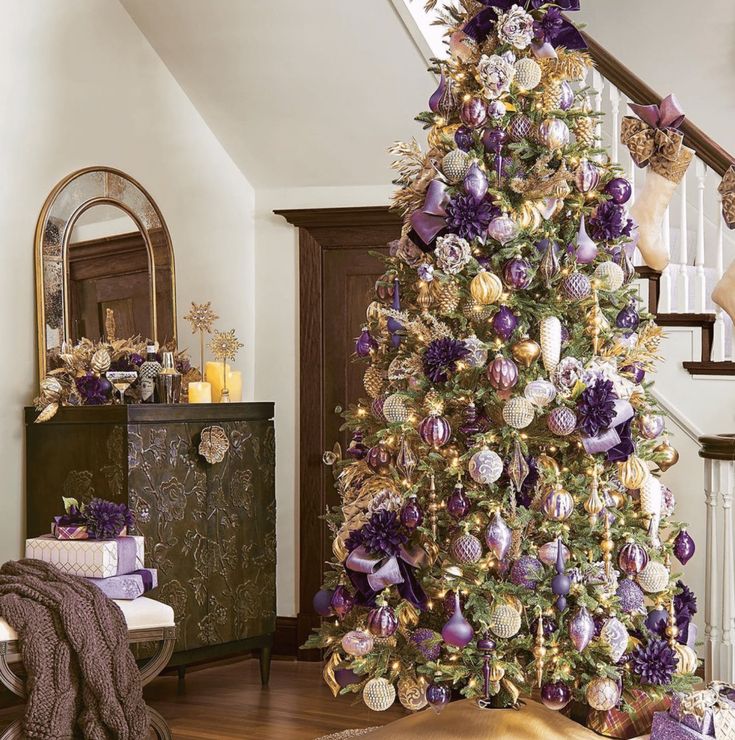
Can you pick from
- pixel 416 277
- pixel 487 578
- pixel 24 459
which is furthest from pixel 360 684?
pixel 24 459

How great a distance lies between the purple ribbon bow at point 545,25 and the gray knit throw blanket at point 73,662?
1.84 meters

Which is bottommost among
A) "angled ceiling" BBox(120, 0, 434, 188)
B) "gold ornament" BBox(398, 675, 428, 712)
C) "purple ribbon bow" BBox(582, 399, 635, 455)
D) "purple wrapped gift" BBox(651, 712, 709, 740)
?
"purple wrapped gift" BBox(651, 712, 709, 740)

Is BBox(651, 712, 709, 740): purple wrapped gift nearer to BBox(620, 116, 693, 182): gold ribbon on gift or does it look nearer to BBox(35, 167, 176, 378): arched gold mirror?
BBox(620, 116, 693, 182): gold ribbon on gift

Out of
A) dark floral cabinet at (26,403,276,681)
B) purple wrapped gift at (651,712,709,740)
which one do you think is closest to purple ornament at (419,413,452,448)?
purple wrapped gift at (651,712,709,740)

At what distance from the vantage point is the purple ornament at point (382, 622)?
2375 mm

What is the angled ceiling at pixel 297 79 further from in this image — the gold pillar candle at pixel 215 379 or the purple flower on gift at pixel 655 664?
the purple flower on gift at pixel 655 664

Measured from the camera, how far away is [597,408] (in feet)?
7.70

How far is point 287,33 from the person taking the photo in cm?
392

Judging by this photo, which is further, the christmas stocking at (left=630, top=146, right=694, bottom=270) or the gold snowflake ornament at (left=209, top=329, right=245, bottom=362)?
the gold snowflake ornament at (left=209, top=329, right=245, bottom=362)

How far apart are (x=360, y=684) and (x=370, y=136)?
2584 mm

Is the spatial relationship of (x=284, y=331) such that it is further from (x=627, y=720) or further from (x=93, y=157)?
(x=627, y=720)

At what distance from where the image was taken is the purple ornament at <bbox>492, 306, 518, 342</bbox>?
7.93 feet

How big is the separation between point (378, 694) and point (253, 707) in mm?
1434

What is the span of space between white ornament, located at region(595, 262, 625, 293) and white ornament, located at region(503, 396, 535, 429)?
14.2 inches
